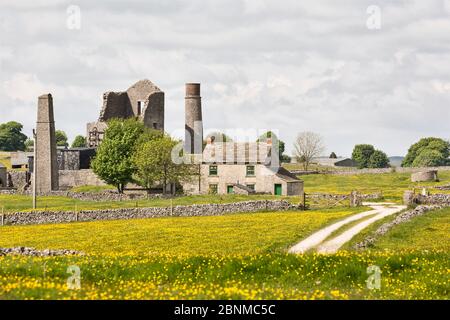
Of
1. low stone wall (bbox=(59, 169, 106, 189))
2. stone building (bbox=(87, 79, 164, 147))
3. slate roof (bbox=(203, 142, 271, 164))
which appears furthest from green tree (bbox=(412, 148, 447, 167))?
slate roof (bbox=(203, 142, 271, 164))

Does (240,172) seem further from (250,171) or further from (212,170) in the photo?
(212,170)

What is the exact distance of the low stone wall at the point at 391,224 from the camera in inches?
1476

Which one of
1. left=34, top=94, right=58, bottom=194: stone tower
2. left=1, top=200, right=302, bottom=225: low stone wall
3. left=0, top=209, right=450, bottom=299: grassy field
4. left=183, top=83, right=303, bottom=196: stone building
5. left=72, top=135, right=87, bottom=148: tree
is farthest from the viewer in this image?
left=72, top=135, right=87, bottom=148: tree

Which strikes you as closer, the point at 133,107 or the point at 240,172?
the point at 240,172

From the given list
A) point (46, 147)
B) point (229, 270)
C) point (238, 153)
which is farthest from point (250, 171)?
point (229, 270)

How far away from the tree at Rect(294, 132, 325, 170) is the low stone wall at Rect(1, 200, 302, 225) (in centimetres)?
9921

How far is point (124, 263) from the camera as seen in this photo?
25516 mm

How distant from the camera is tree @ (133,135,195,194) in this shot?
86.1 meters

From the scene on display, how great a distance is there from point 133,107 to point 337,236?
81547mm

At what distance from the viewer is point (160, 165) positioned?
8625 cm

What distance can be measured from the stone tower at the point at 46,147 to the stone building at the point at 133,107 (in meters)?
16.9

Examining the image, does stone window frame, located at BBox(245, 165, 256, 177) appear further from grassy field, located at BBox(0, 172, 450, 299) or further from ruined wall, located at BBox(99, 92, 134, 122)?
grassy field, located at BBox(0, 172, 450, 299)

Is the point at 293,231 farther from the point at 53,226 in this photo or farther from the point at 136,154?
the point at 136,154

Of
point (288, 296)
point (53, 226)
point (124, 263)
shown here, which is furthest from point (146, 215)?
point (288, 296)
